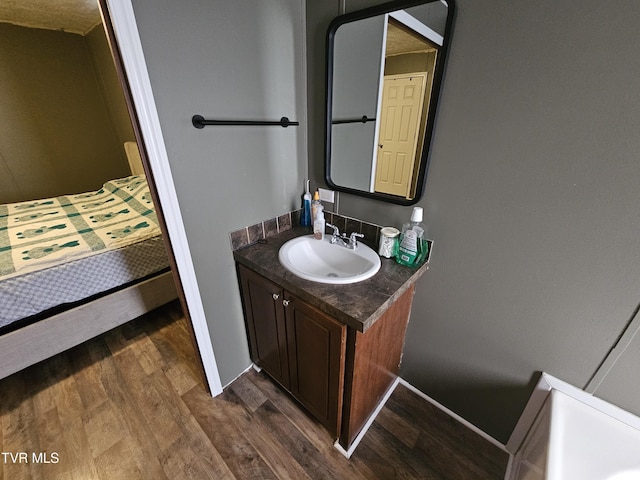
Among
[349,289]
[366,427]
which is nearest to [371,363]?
[349,289]

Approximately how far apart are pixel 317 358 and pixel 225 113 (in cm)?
105

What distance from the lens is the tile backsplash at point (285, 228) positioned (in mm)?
1220

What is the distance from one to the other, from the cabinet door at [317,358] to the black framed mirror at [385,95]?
2.01 feet

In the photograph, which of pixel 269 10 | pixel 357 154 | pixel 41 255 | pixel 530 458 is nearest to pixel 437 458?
pixel 530 458

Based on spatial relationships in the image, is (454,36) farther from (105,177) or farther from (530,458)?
(105,177)

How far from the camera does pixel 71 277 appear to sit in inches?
56.9

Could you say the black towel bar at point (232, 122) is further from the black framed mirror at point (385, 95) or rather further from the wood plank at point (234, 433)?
the wood plank at point (234, 433)

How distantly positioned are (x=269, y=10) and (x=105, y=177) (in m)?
3.58

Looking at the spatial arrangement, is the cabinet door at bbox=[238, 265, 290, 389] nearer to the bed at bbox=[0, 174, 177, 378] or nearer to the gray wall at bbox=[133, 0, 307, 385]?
the gray wall at bbox=[133, 0, 307, 385]

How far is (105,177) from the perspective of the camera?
11.2 feet

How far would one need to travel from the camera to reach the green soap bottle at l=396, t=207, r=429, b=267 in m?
1.03

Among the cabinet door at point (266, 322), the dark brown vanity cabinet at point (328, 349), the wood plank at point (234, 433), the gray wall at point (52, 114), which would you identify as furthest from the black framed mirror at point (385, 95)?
the gray wall at point (52, 114)

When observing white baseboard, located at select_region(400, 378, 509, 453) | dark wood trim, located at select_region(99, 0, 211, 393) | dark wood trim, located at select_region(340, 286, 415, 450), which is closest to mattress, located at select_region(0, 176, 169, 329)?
dark wood trim, located at select_region(99, 0, 211, 393)

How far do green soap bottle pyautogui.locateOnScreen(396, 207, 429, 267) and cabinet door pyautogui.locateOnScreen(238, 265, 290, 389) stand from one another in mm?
535
